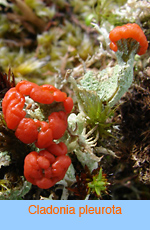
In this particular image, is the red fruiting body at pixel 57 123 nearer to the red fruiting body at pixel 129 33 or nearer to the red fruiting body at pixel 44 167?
the red fruiting body at pixel 44 167

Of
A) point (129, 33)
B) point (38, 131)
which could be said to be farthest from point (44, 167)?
point (129, 33)

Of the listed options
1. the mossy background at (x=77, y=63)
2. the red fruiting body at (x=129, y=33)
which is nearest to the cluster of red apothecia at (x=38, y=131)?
the mossy background at (x=77, y=63)

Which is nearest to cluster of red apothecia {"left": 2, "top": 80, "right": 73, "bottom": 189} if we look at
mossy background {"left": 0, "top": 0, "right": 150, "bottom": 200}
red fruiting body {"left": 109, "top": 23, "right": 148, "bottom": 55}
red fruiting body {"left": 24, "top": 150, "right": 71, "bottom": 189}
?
red fruiting body {"left": 24, "top": 150, "right": 71, "bottom": 189}

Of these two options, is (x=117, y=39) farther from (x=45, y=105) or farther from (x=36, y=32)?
(x=36, y=32)

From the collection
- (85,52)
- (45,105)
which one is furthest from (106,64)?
(45,105)


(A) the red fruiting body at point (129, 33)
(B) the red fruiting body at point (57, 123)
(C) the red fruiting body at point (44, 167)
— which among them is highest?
(A) the red fruiting body at point (129, 33)

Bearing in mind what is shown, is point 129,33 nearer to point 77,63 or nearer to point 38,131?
point 38,131

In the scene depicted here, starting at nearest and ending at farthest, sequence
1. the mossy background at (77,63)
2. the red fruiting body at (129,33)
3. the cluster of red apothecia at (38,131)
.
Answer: the cluster of red apothecia at (38,131), the red fruiting body at (129,33), the mossy background at (77,63)
